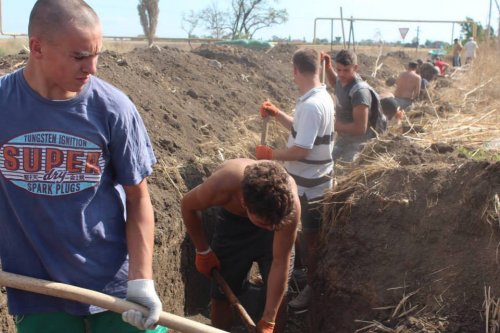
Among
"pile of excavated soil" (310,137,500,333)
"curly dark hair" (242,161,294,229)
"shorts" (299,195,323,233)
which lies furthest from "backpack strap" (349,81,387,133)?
"curly dark hair" (242,161,294,229)

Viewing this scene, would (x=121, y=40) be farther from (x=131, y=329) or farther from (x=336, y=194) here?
(x=131, y=329)

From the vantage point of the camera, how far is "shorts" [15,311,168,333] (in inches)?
96.2

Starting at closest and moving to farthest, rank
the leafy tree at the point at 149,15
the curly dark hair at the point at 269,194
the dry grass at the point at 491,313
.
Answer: the curly dark hair at the point at 269,194
the dry grass at the point at 491,313
the leafy tree at the point at 149,15

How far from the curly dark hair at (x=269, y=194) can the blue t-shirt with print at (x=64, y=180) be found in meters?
0.95


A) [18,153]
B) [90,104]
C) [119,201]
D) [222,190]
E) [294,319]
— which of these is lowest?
[294,319]

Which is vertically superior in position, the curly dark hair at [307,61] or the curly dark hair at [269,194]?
the curly dark hair at [307,61]

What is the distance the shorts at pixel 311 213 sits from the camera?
523 centimetres

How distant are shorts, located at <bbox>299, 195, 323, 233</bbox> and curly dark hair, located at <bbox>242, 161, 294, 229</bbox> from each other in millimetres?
1863

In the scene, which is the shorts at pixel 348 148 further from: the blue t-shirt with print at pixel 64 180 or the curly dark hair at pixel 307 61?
the blue t-shirt with print at pixel 64 180

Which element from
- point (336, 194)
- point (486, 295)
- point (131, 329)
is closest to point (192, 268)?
point (336, 194)

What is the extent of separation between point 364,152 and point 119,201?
162 inches

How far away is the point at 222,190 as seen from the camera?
384cm

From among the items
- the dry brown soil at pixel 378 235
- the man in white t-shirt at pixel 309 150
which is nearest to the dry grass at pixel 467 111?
the dry brown soil at pixel 378 235

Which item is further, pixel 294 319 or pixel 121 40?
pixel 121 40
